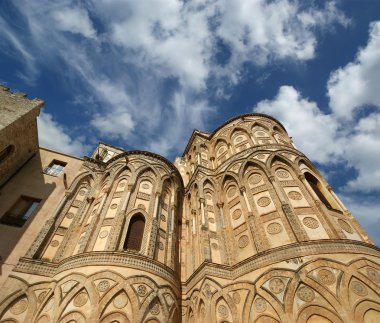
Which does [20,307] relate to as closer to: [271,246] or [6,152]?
[6,152]

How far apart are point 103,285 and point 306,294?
23.2ft

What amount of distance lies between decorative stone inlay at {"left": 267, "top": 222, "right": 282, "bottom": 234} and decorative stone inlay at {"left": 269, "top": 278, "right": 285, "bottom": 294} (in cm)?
237

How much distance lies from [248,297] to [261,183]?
5.97 meters

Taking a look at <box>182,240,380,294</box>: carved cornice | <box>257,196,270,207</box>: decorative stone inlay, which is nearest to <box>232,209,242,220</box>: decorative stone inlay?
<box>257,196,270,207</box>: decorative stone inlay

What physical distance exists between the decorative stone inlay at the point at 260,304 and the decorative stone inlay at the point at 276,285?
0.48 metres

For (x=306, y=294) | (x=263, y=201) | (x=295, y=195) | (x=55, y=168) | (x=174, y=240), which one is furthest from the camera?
(x=55, y=168)

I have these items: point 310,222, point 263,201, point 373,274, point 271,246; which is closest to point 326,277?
point 373,274

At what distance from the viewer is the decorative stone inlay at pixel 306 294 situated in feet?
27.4

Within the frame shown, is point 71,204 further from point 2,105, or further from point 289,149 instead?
point 289,149

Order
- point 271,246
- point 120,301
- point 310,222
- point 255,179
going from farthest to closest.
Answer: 1. point 255,179
2. point 310,222
3. point 271,246
4. point 120,301

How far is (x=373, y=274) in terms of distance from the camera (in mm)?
8742

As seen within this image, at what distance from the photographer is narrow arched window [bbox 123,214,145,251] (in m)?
11.7

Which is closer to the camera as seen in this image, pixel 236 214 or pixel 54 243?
pixel 54 243

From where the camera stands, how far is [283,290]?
878 cm
